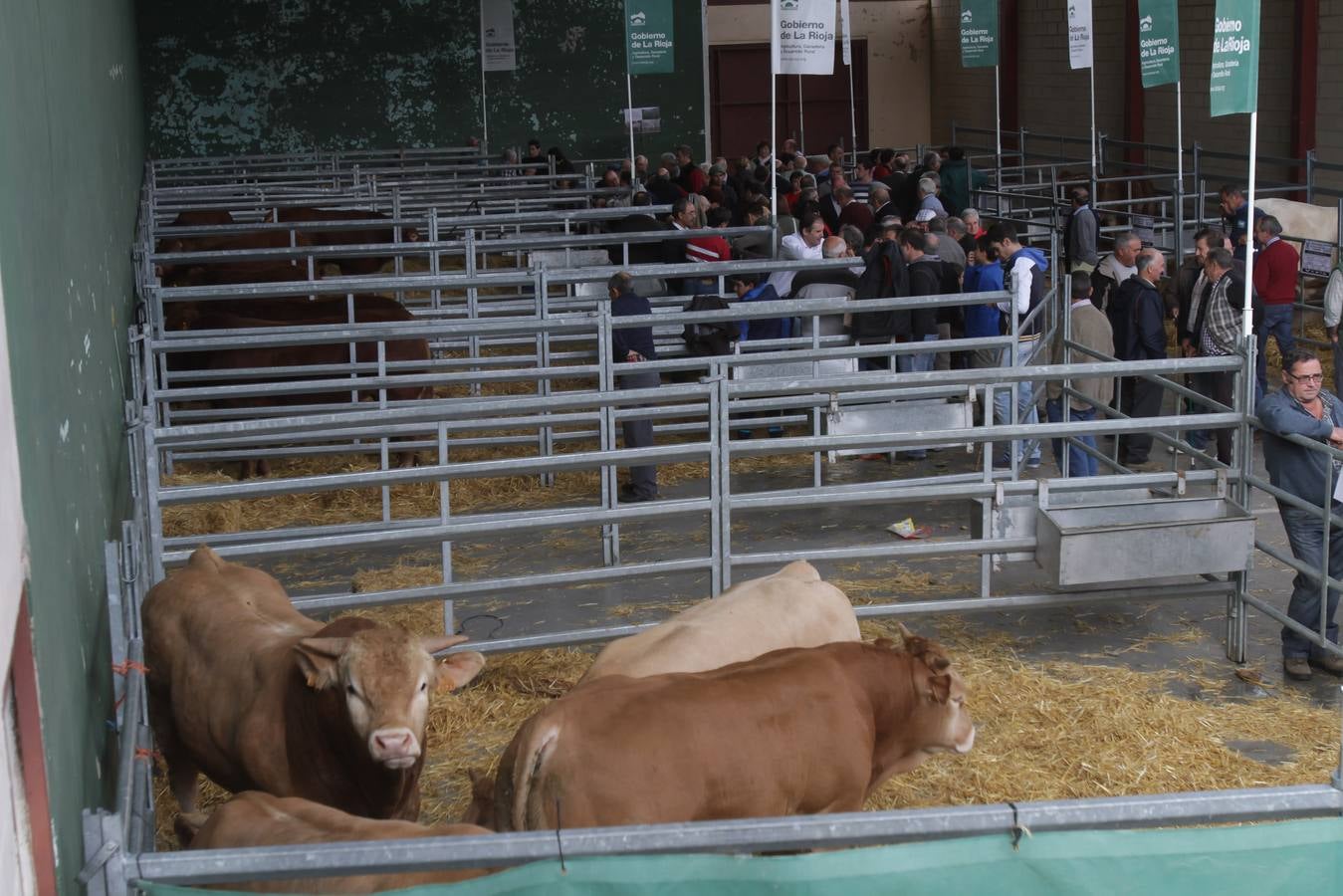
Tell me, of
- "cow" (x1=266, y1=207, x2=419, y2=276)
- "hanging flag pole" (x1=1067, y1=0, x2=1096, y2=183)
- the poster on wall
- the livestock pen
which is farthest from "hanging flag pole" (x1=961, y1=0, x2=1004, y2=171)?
the livestock pen

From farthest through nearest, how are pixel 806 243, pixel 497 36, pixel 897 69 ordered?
pixel 897 69
pixel 497 36
pixel 806 243

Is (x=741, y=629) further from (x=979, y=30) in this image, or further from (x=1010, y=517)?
(x=979, y=30)

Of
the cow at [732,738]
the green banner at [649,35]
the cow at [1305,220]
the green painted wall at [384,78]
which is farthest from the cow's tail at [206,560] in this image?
the green painted wall at [384,78]

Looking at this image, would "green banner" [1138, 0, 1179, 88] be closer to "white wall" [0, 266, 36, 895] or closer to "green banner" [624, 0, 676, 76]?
"green banner" [624, 0, 676, 76]

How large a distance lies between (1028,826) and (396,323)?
26.8ft

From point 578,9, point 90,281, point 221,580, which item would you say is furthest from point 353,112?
point 221,580

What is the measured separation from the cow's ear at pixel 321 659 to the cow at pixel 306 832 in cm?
62

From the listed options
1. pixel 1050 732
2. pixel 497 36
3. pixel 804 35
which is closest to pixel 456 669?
pixel 1050 732

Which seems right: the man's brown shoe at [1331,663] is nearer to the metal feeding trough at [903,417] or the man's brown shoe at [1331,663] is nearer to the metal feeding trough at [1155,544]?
the metal feeding trough at [1155,544]

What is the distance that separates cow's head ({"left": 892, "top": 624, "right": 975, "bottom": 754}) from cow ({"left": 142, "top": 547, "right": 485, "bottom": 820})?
5.07 feet

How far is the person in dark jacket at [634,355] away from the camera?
10.8 metres

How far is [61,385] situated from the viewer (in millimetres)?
5078

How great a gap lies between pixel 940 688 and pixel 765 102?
1113 inches

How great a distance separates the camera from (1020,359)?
11734 mm
